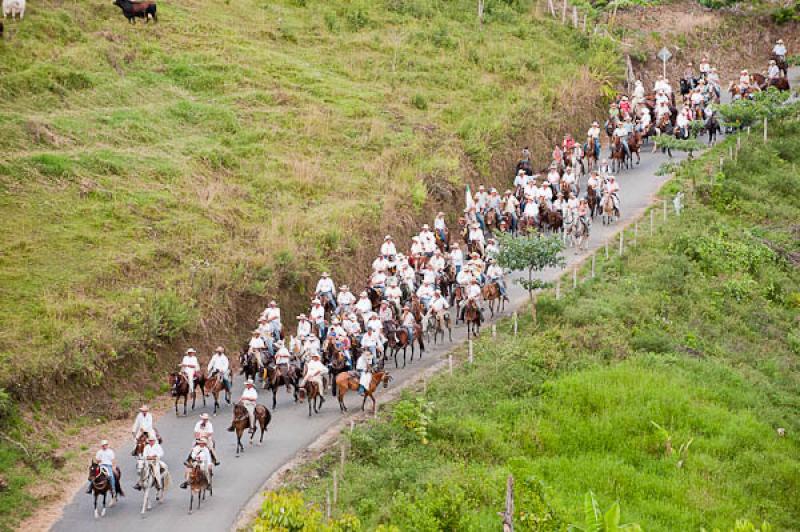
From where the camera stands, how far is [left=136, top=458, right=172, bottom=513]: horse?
67.8ft

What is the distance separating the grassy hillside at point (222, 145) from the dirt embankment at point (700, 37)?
2547 mm

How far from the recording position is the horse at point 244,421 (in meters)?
22.6

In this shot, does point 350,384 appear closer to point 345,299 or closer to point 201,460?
point 345,299

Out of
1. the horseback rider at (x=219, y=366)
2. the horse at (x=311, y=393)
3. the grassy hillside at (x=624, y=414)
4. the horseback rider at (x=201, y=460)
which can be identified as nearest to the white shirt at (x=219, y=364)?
the horseback rider at (x=219, y=366)

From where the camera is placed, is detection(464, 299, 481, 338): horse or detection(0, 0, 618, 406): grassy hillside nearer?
detection(0, 0, 618, 406): grassy hillside

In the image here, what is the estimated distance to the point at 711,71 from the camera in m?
42.3

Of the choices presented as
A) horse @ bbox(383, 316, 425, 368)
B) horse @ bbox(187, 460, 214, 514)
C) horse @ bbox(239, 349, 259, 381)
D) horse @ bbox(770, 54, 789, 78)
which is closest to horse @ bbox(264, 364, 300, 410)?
horse @ bbox(239, 349, 259, 381)

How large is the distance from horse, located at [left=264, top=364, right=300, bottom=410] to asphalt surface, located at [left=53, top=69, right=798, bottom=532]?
368 mm

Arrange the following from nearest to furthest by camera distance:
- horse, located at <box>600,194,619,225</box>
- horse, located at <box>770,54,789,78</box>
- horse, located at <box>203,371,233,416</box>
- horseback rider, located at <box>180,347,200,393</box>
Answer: horseback rider, located at <box>180,347,200,393</box> → horse, located at <box>203,371,233,416</box> → horse, located at <box>600,194,619,225</box> → horse, located at <box>770,54,789,78</box>

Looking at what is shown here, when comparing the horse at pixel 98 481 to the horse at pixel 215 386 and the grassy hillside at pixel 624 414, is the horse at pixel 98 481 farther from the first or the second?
the horse at pixel 215 386

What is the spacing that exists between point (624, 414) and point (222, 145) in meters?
16.5

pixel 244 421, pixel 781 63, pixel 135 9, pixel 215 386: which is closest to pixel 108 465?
pixel 244 421

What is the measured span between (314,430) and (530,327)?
714cm

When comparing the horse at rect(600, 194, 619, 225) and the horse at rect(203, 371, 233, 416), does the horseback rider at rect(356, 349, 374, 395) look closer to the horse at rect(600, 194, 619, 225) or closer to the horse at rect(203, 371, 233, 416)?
the horse at rect(203, 371, 233, 416)
